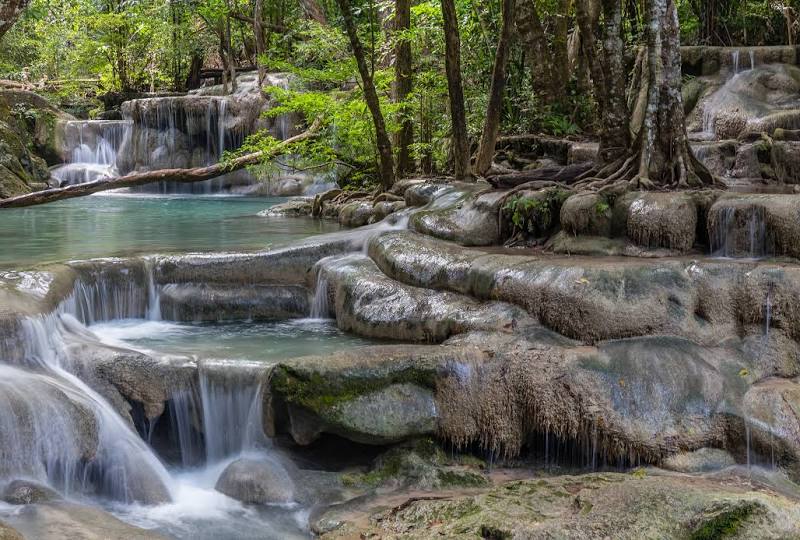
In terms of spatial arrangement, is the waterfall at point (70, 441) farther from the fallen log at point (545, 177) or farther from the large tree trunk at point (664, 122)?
the large tree trunk at point (664, 122)

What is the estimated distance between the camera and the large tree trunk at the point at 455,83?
1139 cm

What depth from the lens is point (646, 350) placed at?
20.8ft

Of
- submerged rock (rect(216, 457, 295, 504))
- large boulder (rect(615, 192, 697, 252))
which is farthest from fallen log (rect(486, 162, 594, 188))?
submerged rock (rect(216, 457, 295, 504))

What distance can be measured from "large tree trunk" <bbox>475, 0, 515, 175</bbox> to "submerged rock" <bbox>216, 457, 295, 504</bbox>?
23.2 feet

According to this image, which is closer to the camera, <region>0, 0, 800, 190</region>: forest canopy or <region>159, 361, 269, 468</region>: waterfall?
<region>159, 361, 269, 468</region>: waterfall

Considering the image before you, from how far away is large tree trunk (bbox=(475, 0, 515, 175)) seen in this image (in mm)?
11266

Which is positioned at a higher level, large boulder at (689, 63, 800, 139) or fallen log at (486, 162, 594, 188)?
large boulder at (689, 63, 800, 139)

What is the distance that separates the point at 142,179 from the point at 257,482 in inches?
269

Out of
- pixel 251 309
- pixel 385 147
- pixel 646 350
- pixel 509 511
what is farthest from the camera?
pixel 385 147

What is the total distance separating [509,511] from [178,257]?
224 inches

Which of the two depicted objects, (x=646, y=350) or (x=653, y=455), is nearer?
(x=653, y=455)

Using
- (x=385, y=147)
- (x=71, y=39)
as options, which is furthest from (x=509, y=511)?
(x=71, y=39)

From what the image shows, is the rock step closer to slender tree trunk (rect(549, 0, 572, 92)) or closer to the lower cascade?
the lower cascade

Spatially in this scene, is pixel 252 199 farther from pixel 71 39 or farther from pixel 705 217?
pixel 705 217
